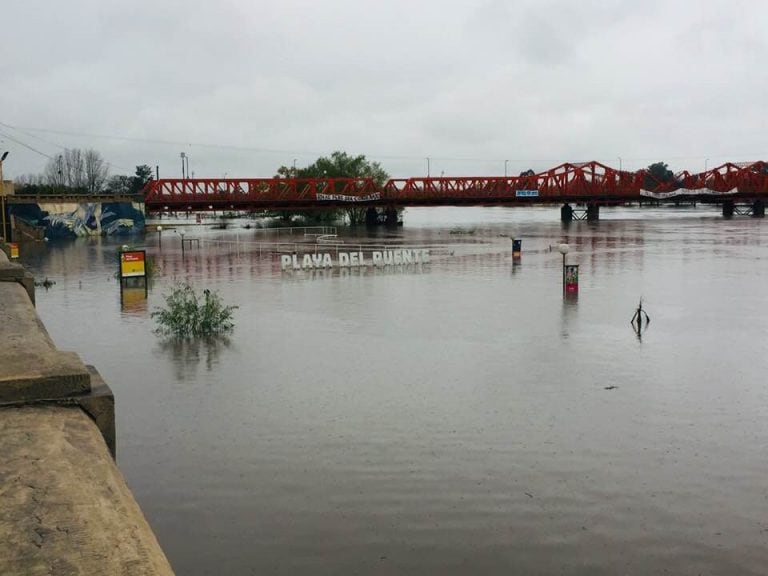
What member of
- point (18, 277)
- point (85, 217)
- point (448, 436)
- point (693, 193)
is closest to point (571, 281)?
point (448, 436)

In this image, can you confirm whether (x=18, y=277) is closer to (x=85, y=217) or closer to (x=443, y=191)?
(x=85, y=217)

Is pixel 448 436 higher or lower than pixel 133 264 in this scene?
lower

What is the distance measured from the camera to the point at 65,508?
3.63 metres

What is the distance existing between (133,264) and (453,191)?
79.6m

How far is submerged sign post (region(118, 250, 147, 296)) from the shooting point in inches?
1237

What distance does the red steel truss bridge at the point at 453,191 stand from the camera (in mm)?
92000

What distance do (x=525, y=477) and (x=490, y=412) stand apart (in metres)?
2.85

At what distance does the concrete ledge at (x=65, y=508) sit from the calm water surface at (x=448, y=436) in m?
3.59

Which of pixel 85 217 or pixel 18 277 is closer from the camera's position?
pixel 18 277

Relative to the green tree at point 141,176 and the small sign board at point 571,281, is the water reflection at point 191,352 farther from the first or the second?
the green tree at point 141,176

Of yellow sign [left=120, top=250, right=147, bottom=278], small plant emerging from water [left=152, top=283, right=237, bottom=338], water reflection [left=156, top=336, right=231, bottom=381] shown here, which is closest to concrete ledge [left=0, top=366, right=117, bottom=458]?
water reflection [left=156, top=336, right=231, bottom=381]

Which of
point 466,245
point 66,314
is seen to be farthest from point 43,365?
point 466,245

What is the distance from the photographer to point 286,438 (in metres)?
11.5

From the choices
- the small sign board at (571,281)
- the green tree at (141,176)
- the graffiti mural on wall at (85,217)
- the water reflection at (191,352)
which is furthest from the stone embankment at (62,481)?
the green tree at (141,176)
